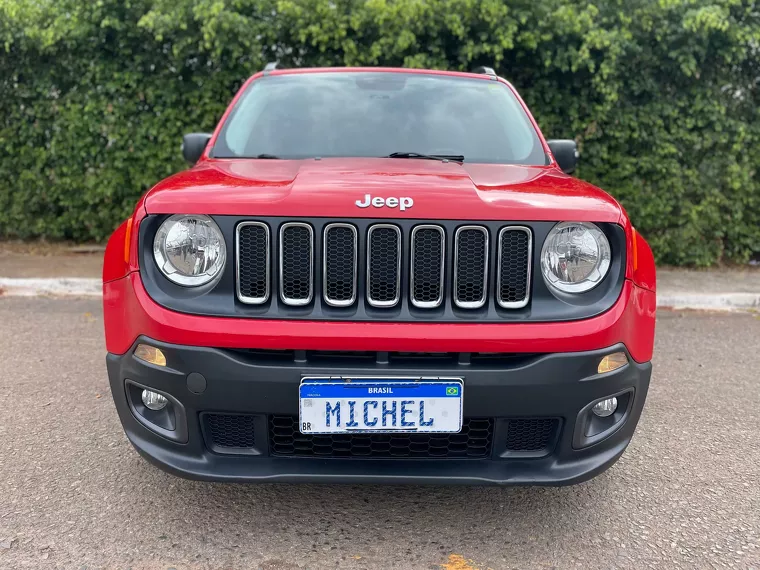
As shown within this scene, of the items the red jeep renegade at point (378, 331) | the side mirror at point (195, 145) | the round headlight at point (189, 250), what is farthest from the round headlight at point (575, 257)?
the side mirror at point (195, 145)

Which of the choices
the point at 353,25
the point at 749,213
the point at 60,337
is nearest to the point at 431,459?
the point at 60,337

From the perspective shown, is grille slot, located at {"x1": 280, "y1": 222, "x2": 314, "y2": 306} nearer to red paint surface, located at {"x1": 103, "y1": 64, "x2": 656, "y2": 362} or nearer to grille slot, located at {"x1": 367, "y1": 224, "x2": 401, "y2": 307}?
red paint surface, located at {"x1": 103, "y1": 64, "x2": 656, "y2": 362}

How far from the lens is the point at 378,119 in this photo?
3.32 metres

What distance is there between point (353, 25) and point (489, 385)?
527 cm

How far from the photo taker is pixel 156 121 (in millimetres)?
7098

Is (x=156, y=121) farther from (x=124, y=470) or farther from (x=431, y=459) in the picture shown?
(x=431, y=459)

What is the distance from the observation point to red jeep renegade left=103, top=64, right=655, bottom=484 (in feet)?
6.72

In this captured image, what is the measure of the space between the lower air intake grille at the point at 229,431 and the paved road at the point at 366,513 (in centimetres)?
37

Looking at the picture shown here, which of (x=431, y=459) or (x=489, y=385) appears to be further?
(x=431, y=459)

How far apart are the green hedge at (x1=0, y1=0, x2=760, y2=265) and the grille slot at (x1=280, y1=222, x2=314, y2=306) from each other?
4.74 metres

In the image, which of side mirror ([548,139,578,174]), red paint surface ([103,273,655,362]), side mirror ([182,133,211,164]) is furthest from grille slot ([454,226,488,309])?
side mirror ([182,133,211,164])

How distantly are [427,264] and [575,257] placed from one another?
49 centimetres

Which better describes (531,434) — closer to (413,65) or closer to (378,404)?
(378,404)

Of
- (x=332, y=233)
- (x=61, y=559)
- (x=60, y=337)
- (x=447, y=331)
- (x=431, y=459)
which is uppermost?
(x=332, y=233)
